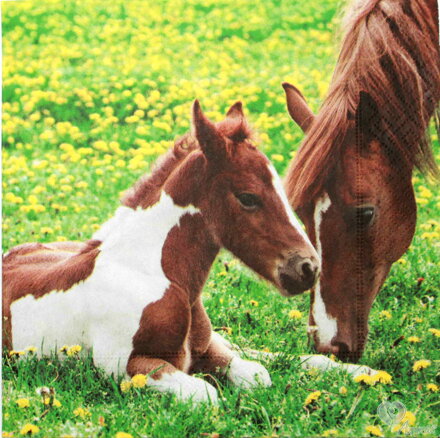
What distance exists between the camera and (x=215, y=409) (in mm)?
2371

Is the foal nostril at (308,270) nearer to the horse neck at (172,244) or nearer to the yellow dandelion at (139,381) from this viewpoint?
the horse neck at (172,244)

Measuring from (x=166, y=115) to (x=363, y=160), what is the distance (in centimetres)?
97

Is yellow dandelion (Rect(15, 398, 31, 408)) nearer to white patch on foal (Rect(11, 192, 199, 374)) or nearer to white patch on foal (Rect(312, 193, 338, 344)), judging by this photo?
white patch on foal (Rect(11, 192, 199, 374))

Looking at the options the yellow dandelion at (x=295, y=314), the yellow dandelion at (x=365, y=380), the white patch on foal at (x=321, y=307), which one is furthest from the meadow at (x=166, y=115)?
the yellow dandelion at (x=365, y=380)

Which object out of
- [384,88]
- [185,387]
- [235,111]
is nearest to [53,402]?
[185,387]

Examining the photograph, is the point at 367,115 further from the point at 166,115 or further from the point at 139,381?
the point at 139,381

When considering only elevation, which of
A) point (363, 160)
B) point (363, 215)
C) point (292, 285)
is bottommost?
point (292, 285)

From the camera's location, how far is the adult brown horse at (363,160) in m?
2.71

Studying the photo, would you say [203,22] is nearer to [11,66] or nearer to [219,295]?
[11,66]

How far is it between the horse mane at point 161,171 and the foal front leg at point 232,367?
2.09 feet

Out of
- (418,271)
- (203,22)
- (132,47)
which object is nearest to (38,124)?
(132,47)

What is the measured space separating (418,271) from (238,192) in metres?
1.24

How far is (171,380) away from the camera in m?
2.46

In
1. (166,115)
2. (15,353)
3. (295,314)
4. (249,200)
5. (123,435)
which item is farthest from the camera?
(166,115)
